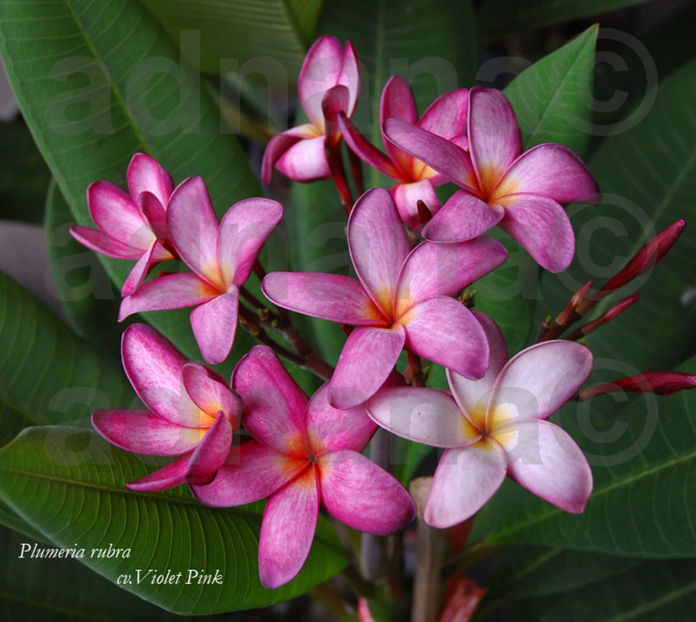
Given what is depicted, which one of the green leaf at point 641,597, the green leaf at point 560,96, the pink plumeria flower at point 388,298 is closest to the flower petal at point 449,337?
the pink plumeria flower at point 388,298

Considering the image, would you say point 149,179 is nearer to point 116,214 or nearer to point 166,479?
point 116,214

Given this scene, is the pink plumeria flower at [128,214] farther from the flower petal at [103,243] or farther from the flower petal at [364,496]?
the flower petal at [364,496]

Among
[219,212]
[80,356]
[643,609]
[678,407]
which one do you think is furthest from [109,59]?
[643,609]

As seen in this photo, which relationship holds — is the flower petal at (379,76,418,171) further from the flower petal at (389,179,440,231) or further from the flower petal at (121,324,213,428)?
the flower petal at (121,324,213,428)

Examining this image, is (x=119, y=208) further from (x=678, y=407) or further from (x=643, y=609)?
(x=643, y=609)

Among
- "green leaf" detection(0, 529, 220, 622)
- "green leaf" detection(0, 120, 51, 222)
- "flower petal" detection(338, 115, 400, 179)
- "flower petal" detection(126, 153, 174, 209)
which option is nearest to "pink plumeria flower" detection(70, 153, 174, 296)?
"flower petal" detection(126, 153, 174, 209)

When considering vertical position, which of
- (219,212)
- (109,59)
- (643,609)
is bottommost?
(643,609)
